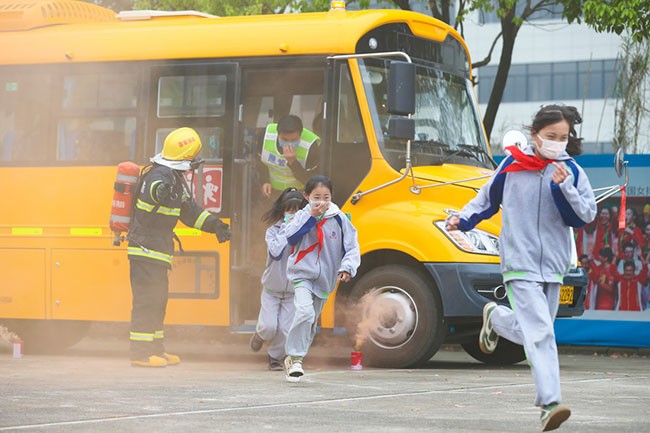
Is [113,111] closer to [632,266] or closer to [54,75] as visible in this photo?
[54,75]

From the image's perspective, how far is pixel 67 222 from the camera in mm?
13219

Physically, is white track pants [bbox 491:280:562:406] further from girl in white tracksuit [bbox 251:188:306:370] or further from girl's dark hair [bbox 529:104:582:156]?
girl in white tracksuit [bbox 251:188:306:370]

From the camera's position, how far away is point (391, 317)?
38.5ft

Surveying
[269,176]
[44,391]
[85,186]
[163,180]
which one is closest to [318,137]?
[269,176]

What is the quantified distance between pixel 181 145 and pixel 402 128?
6.01 ft

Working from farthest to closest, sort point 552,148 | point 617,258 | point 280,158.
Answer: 1. point 617,258
2. point 280,158
3. point 552,148

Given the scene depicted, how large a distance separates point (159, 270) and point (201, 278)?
1090 millimetres

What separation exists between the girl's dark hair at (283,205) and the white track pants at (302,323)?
973 millimetres

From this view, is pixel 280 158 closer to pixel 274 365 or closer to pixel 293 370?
pixel 274 365

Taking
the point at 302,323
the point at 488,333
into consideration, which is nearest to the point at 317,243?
the point at 302,323

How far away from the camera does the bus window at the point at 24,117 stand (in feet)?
44.0

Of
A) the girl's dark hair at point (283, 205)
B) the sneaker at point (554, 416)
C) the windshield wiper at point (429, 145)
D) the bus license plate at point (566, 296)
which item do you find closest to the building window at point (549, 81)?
the windshield wiper at point (429, 145)

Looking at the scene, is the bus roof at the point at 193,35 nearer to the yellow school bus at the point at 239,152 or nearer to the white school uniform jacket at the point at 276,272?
the yellow school bus at the point at 239,152

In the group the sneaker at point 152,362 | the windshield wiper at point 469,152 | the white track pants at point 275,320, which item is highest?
the windshield wiper at point 469,152
